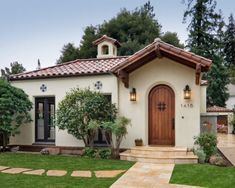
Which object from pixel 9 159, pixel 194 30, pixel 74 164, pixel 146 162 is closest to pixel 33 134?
pixel 9 159

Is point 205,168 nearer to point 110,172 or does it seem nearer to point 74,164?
point 110,172

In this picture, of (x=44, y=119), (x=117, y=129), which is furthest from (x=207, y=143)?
(x=44, y=119)

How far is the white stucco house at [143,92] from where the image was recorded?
12992 mm

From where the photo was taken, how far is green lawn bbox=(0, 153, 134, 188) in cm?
837

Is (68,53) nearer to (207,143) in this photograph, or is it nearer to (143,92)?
(143,92)

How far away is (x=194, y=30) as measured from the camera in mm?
33906

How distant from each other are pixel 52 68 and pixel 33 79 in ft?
4.91

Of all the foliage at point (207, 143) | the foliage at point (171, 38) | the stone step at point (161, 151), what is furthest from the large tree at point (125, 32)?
the foliage at point (207, 143)

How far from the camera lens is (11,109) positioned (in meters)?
14.2

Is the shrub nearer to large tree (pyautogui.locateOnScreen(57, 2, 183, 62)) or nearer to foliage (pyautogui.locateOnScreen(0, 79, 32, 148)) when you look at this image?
foliage (pyautogui.locateOnScreen(0, 79, 32, 148))

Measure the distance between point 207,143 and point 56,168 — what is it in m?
5.90

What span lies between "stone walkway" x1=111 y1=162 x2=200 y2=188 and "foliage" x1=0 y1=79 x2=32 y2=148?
257 inches

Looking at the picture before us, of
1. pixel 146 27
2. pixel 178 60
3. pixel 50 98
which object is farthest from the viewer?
pixel 146 27

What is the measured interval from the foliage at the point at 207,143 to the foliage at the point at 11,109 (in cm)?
829
